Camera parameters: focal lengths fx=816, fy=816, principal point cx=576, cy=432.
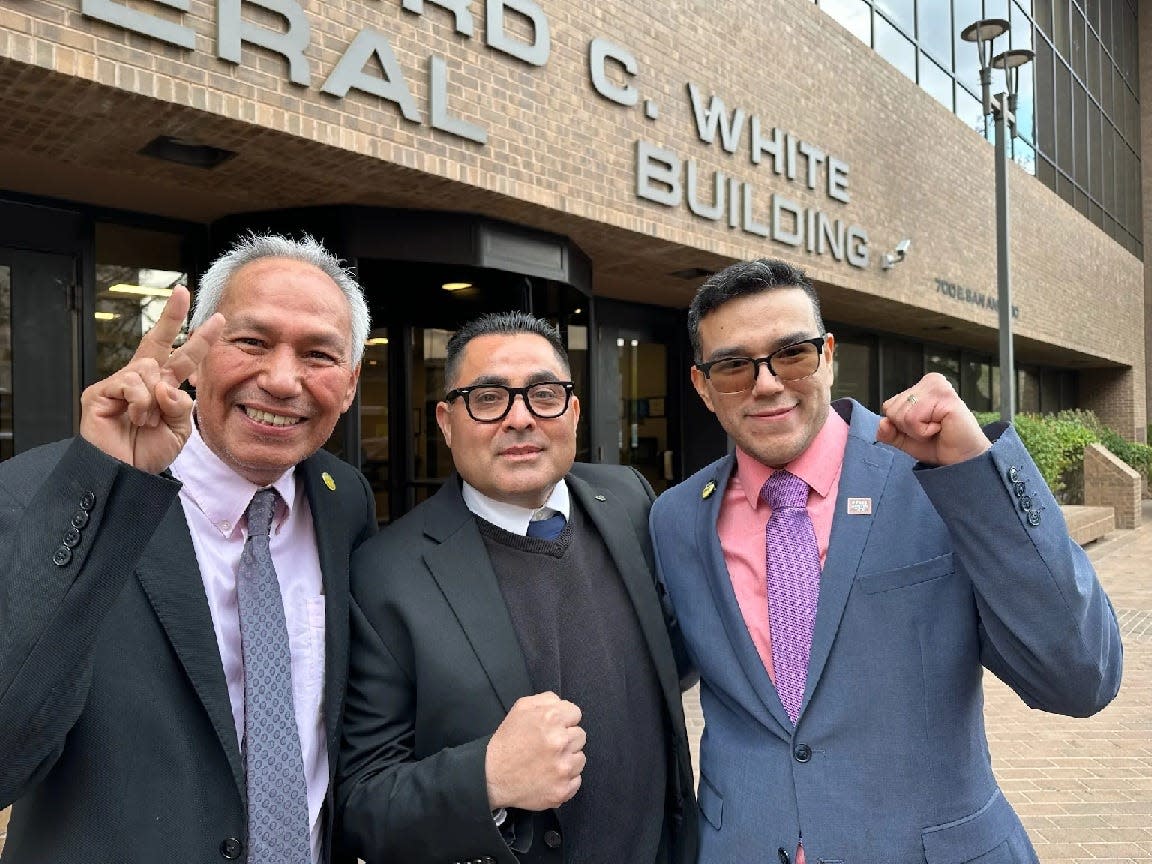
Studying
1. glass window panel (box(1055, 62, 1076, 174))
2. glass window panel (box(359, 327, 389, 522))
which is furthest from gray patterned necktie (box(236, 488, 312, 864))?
glass window panel (box(1055, 62, 1076, 174))

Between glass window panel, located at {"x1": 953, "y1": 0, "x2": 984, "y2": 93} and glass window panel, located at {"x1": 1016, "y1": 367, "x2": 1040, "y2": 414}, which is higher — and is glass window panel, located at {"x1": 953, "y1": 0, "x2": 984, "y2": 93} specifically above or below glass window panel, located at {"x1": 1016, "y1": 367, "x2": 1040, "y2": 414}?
above

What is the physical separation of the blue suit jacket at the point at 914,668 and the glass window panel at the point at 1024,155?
53.2ft

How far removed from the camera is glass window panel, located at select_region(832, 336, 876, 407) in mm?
13117

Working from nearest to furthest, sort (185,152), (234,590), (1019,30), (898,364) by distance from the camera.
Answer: (234,590) → (185,152) → (898,364) → (1019,30)

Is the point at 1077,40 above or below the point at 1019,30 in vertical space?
above

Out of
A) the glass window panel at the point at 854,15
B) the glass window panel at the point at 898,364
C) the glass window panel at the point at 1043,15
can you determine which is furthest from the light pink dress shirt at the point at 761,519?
the glass window panel at the point at 1043,15

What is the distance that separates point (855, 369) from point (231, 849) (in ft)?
43.5

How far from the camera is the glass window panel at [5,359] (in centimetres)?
515

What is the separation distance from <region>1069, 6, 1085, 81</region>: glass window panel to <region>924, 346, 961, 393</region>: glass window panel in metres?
8.46

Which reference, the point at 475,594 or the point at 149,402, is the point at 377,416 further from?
the point at 149,402

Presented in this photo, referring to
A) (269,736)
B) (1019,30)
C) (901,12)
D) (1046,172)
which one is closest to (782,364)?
(269,736)

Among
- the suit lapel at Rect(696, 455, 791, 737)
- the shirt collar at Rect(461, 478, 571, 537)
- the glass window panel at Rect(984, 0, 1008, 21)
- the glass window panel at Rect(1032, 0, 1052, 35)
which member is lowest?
the suit lapel at Rect(696, 455, 791, 737)

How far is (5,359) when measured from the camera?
5168mm

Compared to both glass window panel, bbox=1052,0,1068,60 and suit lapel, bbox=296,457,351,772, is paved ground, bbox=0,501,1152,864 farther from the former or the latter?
glass window panel, bbox=1052,0,1068,60
